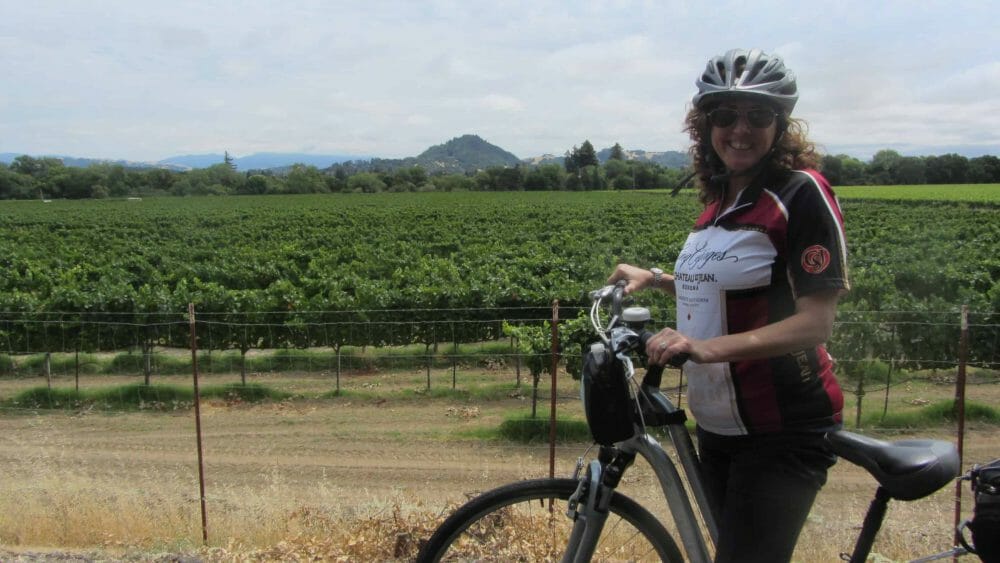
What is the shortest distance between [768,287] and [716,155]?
1.57ft

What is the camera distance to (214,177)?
108000 mm

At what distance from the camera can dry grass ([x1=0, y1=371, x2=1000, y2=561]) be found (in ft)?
12.5

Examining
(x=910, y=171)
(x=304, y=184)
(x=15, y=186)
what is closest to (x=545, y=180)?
(x=304, y=184)

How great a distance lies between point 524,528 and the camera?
8.50ft

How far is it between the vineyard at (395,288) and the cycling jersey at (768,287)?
2992mm

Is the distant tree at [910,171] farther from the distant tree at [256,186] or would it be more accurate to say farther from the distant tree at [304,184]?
the distant tree at [256,186]

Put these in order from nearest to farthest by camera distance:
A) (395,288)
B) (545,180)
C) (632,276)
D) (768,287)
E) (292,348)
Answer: (768,287) < (632,276) < (292,348) < (395,288) < (545,180)

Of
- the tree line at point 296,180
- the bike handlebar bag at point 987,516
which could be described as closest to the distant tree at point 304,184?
the tree line at point 296,180

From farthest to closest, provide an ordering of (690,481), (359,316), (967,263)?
(967,263)
(359,316)
(690,481)

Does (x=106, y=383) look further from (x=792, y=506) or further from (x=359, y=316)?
(x=792, y=506)

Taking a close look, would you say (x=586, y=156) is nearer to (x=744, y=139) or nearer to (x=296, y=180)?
(x=296, y=180)

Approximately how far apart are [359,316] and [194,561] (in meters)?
11.5

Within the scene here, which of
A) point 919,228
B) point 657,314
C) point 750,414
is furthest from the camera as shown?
point 919,228

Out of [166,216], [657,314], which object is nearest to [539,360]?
[657,314]
